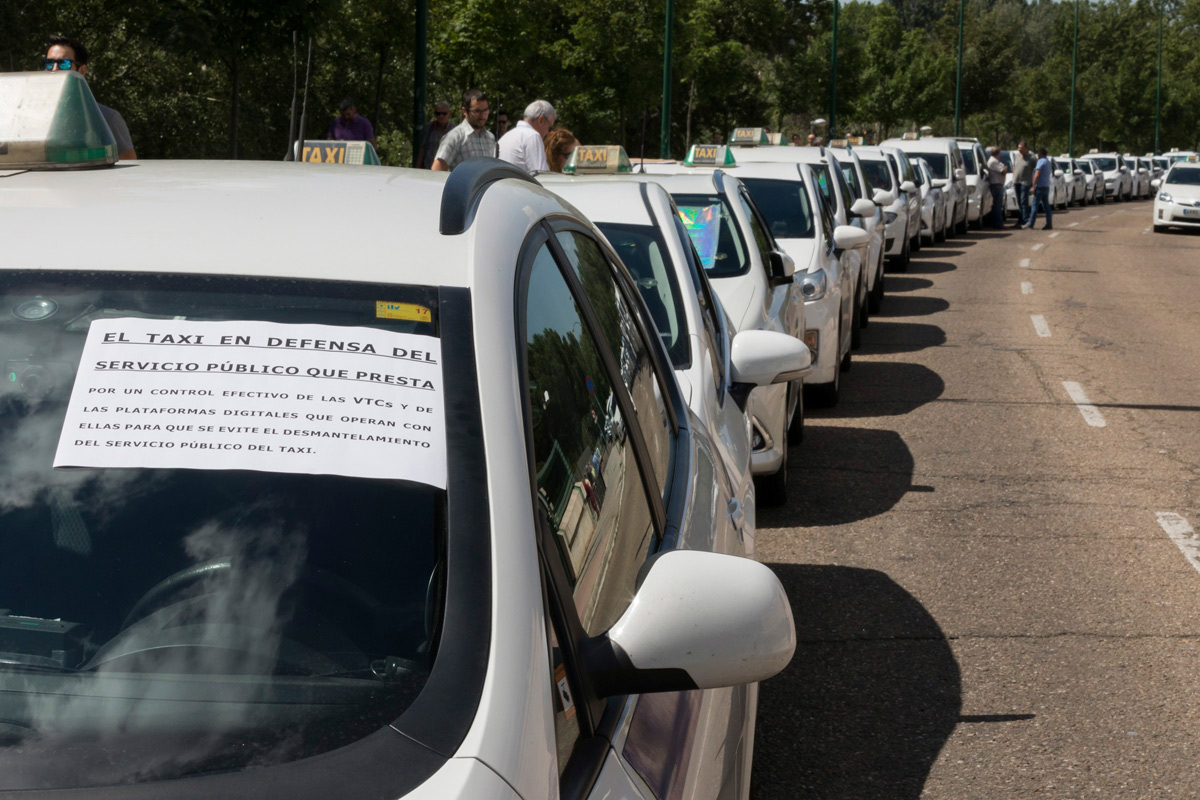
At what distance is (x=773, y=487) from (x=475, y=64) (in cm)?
2067

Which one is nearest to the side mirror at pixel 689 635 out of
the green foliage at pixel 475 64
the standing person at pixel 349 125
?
the green foliage at pixel 475 64

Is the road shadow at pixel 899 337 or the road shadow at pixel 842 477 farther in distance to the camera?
the road shadow at pixel 899 337

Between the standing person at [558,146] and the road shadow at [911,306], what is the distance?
572 centimetres

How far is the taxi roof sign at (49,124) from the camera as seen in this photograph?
2.58m

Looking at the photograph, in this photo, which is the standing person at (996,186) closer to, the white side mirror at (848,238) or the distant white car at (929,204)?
the distant white car at (929,204)

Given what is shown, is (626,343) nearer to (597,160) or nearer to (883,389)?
(597,160)

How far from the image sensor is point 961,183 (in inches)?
1231

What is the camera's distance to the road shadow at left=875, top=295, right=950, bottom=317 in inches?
659

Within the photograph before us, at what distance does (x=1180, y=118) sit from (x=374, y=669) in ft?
315

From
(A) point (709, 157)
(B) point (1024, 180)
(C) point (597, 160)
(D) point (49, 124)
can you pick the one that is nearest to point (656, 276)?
(C) point (597, 160)

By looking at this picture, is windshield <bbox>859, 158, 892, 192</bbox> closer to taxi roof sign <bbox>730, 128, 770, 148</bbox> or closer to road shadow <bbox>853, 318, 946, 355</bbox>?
taxi roof sign <bbox>730, 128, 770, 148</bbox>

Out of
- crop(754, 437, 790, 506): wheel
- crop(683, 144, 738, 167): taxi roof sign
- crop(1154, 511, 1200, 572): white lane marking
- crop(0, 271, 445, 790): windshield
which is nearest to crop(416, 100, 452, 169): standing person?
crop(683, 144, 738, 167): taxi roof sign

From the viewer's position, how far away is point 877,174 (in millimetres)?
22672

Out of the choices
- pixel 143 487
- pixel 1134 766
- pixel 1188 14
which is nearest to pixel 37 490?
pixel 143 487
